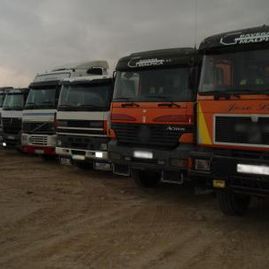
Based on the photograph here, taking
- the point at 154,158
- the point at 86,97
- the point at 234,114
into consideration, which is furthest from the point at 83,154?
the point at 234,114

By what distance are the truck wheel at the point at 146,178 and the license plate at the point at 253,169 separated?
11.5 ft

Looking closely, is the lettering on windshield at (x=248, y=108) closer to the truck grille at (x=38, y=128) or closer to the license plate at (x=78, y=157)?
the license plate at (x=78, y=157)

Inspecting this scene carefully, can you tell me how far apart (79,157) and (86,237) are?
5315mm

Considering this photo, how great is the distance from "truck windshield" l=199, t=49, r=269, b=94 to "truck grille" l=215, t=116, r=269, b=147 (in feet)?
1.31

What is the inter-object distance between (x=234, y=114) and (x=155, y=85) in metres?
2.39

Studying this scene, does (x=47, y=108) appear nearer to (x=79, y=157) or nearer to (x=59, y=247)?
(x=79, y=157)

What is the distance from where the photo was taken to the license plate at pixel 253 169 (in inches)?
268

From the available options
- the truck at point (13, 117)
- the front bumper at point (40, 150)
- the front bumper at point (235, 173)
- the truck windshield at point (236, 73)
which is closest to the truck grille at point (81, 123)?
the front bumper at point (40, 150)

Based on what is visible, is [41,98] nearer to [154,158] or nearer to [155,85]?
[155,85]

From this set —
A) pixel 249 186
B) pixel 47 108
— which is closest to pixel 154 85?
pixel 249 186

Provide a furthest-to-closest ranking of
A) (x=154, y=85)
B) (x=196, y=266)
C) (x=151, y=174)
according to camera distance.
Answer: (x=151, y=174) < (x=154, y=85) < (x=196, y=266)

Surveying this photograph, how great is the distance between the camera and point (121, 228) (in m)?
7.32

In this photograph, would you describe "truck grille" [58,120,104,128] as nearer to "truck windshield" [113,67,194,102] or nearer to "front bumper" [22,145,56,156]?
"front bumper" [22,145,56,156]

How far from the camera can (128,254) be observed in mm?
6098
